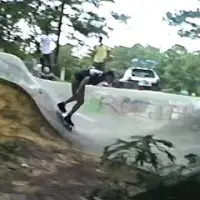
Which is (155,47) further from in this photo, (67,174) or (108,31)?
(67,174)

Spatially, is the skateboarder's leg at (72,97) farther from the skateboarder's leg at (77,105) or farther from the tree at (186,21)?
the tree at (186,21)

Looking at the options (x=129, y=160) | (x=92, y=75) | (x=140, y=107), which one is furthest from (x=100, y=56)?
(x=129, y=160)

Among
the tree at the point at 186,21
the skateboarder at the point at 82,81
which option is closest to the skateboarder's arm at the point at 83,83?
the skateboarder at the point at 82,81

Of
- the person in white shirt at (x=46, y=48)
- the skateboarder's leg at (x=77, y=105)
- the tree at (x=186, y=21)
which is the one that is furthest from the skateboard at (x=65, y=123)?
the tree at (x=186, y=21)

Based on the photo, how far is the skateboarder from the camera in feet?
3.67

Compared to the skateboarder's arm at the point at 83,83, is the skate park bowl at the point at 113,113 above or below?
below

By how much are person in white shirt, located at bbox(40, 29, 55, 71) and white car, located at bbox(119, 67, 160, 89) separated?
192 millimetres

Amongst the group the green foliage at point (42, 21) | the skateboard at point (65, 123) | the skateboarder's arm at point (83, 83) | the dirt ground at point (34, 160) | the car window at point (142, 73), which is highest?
the green foliage at point (42, 21)

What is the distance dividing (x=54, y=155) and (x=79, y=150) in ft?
0.21

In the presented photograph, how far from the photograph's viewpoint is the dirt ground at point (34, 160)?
1002 mm

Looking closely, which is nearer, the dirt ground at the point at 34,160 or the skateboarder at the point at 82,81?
the dirt ground at the point at 34,160

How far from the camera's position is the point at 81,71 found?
1133mm

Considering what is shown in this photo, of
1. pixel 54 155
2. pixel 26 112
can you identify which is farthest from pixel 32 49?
pixel 54 155

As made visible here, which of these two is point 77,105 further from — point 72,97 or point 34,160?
point 34,160
